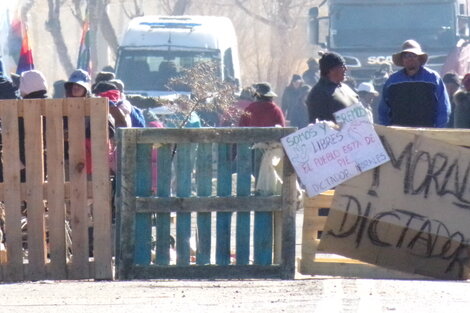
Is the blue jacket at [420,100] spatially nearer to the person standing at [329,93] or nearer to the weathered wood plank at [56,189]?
the person standing at [329,93]

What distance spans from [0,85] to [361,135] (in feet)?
14.4

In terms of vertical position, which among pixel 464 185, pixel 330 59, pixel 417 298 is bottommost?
pixel 417 298

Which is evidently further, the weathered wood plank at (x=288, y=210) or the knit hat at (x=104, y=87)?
the knit hat at (x=104, y=87)

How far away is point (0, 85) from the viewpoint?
12.1 m

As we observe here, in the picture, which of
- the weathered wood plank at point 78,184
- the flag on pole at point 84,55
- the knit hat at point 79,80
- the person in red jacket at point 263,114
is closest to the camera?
the weathered wood plank at point 78,184

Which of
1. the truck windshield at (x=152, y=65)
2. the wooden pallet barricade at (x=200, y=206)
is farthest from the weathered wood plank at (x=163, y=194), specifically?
the truck windshield at (x=152, y=65)

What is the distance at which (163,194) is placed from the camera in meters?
9.05

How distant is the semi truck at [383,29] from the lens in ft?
78.8

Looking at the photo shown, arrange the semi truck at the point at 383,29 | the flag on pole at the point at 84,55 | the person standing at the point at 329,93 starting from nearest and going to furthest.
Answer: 1. the person standing at the point at 329,93
2. the flag on pole at the point at 84,55
3. the semi truck at the point at 383,29

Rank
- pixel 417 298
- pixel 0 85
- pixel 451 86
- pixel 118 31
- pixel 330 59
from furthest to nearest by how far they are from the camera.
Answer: pixel 118 31 < pixel 451 86 < pixel 0 85 < pixel 330 59 < pixel 417 298

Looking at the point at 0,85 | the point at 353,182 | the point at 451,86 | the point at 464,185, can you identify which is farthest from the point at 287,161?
the point at 451,86

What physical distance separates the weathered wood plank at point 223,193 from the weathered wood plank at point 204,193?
0.06 m

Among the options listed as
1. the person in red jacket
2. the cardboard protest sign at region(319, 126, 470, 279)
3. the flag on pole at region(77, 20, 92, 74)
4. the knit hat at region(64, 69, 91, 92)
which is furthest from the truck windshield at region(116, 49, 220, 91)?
the cardboard protest sign at region(319, 126, 470, 279)

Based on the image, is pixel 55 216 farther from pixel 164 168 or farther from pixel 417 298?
pixel 417 298
